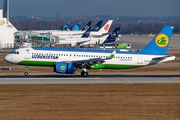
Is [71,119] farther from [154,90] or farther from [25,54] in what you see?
[25,54]

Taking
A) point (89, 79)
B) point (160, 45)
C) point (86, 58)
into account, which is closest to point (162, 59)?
point (160, 45)

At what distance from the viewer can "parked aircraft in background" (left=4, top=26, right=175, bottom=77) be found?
180ft

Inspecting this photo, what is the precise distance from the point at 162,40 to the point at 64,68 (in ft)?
35.4

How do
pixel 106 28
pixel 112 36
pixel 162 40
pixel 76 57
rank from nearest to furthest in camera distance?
pixel 76 57
pixel 162 40
pixel 112 36
pixel 106 28

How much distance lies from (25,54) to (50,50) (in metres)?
2.53

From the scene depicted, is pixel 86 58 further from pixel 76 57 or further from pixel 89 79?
pixel 89 79

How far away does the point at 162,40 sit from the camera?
56938mm

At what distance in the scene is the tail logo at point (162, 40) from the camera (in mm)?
56781

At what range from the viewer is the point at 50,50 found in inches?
2184

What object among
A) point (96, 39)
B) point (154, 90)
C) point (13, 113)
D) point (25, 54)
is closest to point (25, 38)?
point (96, 39)

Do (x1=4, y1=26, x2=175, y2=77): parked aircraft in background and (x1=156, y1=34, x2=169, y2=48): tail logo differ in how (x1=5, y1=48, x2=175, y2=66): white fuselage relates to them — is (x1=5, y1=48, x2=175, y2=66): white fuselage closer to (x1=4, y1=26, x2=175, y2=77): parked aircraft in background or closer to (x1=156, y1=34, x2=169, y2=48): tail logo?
(x1=4, y1=26, x2=175, y2=77): parked aircraft in background

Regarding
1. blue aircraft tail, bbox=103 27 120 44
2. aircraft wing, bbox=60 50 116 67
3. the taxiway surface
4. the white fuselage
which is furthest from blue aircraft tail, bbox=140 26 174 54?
blue aircraft tail, bbox=103 27 120 44

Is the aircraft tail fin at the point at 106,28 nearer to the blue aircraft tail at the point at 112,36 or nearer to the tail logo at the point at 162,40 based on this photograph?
the blue aircraft tail at the point at 112,36

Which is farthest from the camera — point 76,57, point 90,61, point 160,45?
point 160,45
